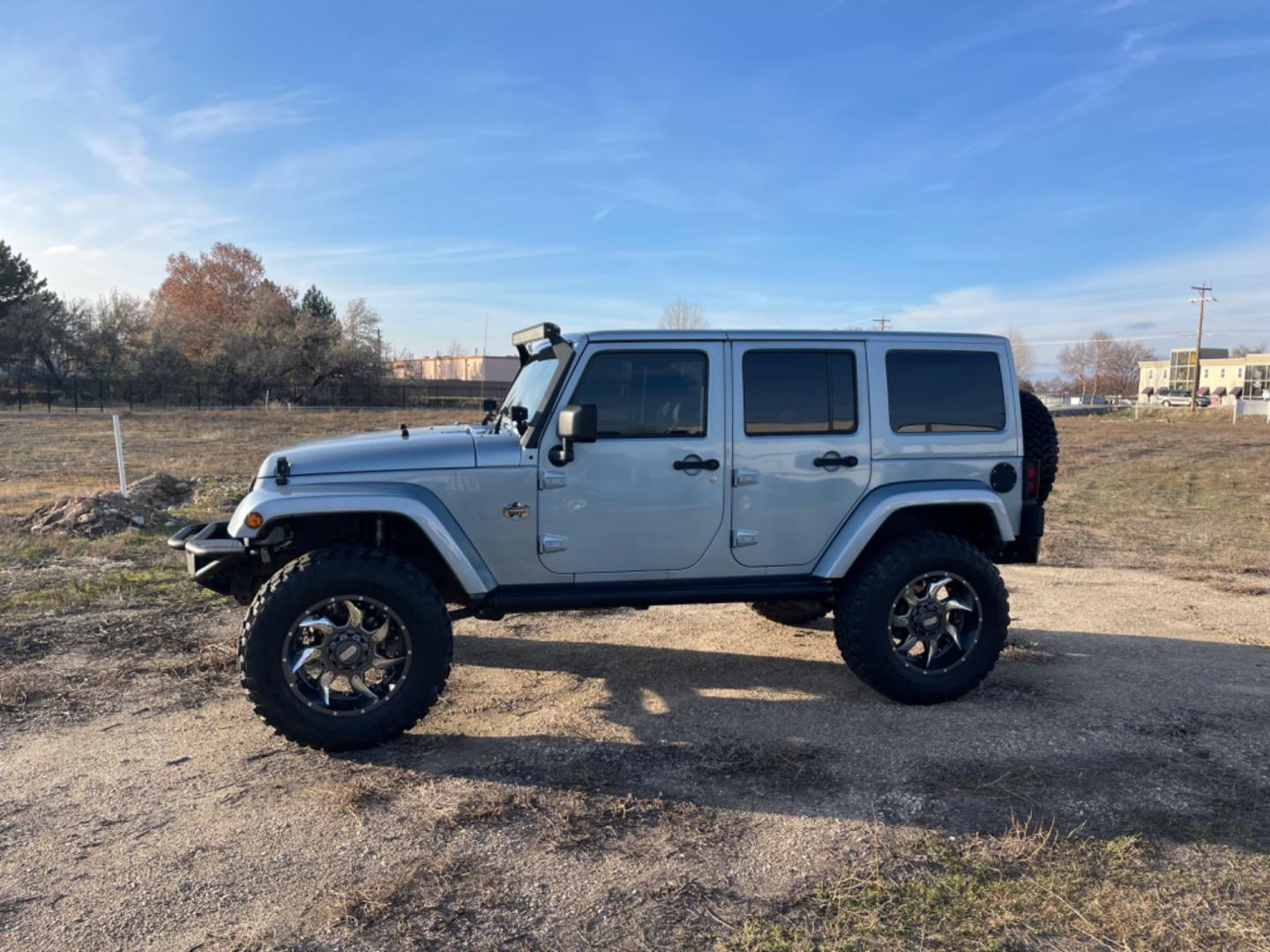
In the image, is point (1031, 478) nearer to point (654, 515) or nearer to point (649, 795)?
point (654, 515)

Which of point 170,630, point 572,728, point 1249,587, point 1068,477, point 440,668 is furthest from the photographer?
point 1068,477

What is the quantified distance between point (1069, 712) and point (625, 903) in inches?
118

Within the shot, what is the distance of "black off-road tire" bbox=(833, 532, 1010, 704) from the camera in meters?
4.64

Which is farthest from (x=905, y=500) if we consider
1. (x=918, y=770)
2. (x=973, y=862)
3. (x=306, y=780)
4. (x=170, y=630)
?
(x=170, y=630)

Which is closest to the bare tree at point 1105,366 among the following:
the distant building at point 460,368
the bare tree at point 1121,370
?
the bare tree at point 1121,370

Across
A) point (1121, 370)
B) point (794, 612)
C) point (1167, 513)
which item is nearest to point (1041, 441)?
point (794, 612)

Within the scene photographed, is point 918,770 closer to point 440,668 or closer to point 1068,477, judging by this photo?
point 440,668

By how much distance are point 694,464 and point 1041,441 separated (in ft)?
7.37

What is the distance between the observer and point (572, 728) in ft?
14.7

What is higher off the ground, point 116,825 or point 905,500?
point 905,500

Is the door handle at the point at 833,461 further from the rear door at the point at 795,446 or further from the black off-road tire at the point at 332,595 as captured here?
the black off-road tire at the point at 332,595

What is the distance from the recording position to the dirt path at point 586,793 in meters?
2.92

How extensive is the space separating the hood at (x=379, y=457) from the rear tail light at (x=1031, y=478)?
319cm

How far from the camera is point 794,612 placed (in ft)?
20.5
